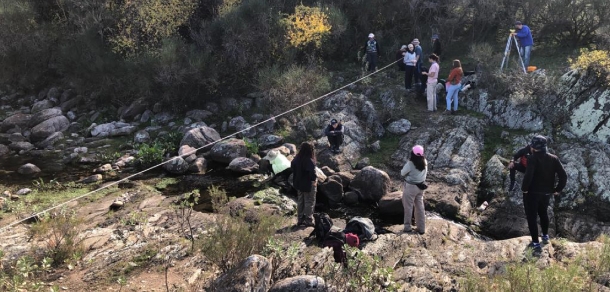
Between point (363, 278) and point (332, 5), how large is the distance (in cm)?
1434

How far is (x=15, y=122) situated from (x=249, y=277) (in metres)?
15.0

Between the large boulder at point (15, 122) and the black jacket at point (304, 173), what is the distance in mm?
12903

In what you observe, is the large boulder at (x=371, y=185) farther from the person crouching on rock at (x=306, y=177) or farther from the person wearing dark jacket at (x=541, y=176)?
the person wearing dark jacket at (x=541, y=176)

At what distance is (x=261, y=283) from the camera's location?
16.1 ft

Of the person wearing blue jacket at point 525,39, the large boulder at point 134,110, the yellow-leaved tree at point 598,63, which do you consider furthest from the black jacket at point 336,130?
the large boulder at point 134,110

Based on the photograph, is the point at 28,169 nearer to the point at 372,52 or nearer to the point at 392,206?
the point at 392,206

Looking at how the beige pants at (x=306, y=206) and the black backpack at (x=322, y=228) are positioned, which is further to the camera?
the beige pants at (x=306, y=206)

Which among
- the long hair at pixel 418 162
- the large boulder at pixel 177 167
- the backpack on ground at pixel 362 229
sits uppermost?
the long hair at pixel 418 162

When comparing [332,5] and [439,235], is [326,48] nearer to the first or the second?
[332,5]

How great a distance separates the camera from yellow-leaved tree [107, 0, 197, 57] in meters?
15.1

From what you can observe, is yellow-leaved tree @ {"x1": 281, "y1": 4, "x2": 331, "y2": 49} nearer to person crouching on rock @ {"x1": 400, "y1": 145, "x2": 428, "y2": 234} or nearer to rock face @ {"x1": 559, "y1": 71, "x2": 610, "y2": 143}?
rock face @ {"x1": 559, "y1": 71, "x2": 610, "y2": 143}

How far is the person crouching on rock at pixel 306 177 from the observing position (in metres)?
7.79

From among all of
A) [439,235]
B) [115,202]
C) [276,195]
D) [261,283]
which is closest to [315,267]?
[261,283]

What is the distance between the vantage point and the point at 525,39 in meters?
13.3
